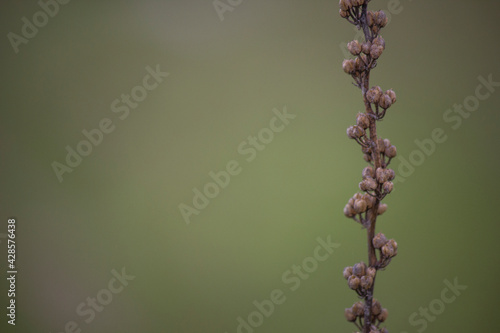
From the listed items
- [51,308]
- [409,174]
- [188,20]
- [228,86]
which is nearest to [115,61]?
[188,20]

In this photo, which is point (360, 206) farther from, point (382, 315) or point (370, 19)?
point (370, 19)


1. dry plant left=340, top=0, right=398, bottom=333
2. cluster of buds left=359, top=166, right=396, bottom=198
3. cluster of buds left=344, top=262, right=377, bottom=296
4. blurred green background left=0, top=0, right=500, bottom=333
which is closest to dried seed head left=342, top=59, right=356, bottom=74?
dry plant left=340, top=0, right=398, bottom=333

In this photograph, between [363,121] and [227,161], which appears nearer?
[363,121]

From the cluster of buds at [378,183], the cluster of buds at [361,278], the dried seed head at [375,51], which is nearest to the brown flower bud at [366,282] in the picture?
the cluster of buds at [361,278]

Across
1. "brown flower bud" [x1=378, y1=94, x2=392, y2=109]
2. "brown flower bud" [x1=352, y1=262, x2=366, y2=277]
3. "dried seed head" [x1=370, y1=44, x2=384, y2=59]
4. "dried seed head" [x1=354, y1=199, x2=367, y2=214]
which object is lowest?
"brown flower bud" [x1=352, y1=262, x2=366, y2=277]

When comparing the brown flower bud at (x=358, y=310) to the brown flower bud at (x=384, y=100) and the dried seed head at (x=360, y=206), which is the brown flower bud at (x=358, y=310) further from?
the brown flower bud at (x=384, y=100)

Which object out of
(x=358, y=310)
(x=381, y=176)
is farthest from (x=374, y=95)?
(x=358, y=310)

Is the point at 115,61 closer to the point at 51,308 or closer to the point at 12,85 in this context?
the point at 12,85

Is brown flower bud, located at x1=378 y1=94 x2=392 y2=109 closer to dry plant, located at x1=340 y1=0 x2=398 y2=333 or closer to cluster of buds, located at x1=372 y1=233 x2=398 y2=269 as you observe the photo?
dry plant, located at x1=340 y1=0 x2=398 y2=333
